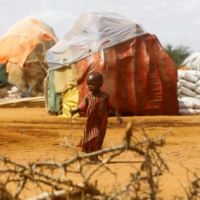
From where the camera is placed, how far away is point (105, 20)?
45.5 ft

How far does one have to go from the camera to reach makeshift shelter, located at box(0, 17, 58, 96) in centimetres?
2023

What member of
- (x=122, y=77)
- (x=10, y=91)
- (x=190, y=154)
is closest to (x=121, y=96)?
(x=122, y=77)

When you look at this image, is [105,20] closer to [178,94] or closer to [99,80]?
[178,94]

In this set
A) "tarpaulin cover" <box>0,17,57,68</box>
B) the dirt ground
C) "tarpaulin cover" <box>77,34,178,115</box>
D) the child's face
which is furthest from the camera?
"tarpaulin cover" <box>0,17,57,68</box>

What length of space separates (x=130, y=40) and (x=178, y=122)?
2.63 m

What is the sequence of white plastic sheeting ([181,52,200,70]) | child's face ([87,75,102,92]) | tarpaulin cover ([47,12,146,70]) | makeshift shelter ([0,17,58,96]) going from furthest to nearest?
white plastic sheeting ([181,52,200,70]) < makeshift shelter ([0,17,58,96]) < tarpaulin cover ([47,12,146,70]) < child's face ([87,75,102,92])

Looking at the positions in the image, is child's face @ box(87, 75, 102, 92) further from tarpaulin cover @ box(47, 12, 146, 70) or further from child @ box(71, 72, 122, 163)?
tarpaulin cover @ box(47, 12, 146, 70)

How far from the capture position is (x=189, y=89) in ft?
48.5

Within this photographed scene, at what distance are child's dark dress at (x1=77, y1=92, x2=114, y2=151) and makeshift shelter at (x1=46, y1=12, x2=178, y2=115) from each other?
675cm

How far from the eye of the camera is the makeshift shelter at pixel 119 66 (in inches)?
521

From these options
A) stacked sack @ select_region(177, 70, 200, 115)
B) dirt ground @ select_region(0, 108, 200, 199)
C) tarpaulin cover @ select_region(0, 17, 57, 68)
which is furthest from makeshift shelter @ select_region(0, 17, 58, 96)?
stacked sack @ select_region(177, 70, 200, 115)

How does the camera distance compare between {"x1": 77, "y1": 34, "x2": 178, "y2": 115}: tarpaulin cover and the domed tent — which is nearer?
{"x1": 77, "y1": 34, "x2": 178, "y2": 115}: tarpaulin cover

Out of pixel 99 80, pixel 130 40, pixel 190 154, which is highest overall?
pixel 130 40

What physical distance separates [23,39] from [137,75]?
8570 mm
